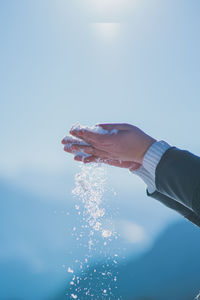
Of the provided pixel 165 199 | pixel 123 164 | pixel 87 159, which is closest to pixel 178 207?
pixel 165 199

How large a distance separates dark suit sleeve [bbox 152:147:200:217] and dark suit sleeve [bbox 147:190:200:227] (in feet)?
0.62

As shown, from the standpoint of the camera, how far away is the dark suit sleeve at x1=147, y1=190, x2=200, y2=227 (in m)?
0.87

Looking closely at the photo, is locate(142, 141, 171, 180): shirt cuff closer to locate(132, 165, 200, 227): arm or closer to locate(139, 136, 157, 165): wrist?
locate(139, 136, 157, 165): wrist

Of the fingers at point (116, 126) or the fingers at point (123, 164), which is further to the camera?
the fingers at point (123, 164)

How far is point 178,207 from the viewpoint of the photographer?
88cm

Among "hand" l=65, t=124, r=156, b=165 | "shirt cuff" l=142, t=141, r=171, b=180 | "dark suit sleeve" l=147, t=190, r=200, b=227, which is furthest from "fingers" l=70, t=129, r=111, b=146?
"dark suit sleeve" l=147, t=190, r=200, b=227

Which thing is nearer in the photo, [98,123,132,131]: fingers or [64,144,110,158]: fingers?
[98,123,132,131]: fingers

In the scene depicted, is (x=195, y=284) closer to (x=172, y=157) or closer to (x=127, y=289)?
(x=127, y=289)

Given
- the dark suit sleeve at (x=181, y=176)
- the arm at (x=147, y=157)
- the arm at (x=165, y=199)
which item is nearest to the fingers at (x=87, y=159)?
the arm at (x=147, y=157)

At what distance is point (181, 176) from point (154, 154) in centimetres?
10

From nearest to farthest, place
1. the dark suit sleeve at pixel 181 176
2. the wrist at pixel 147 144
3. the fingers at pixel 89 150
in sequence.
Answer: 1. the dark suit sleeve at pixel 181 176
2. the wrist at pixel 147 144
3. the fingers at pixel 89 150

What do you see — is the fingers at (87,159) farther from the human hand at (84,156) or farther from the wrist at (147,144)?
the wrist at (147,144)

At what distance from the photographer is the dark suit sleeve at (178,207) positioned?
0.87 metres

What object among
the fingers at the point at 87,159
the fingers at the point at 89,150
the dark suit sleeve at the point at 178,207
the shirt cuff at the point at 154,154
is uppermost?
the shirt cuff at the point at 154,154
